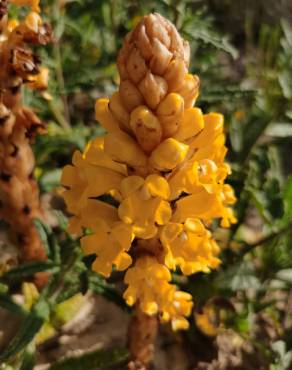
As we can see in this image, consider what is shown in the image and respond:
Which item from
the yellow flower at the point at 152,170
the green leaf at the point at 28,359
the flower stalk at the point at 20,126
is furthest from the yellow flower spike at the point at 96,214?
the green leaf at the point at 28,359

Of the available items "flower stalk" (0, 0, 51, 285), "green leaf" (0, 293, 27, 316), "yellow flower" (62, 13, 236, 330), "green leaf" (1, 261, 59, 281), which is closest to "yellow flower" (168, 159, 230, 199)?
"yellow flower" (62, 13, 236, 330)

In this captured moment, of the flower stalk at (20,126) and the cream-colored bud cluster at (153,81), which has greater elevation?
the cream-colored bud cluster at (153,81)

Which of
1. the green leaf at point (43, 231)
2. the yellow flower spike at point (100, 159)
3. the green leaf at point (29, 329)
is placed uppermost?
the yellow flower spike at point (100, 159)

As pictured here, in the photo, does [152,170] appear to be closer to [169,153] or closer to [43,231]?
[169,153]

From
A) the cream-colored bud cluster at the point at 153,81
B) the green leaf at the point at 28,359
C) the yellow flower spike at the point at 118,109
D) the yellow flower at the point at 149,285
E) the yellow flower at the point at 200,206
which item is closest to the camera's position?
the cream-colored bud cluster at the point at 153,81

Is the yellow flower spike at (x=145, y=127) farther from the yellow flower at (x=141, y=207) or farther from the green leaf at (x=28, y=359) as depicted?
the green leaf at (x=28, y=359)

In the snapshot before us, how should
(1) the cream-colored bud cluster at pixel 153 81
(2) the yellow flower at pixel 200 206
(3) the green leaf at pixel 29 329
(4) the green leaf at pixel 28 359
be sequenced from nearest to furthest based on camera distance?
1. (1) the cream-colored bud cluster at pixel 153 81
2. (2) the yellow flower at pixel 200 206
3. (3) the green leaf at pixel 29 329
4. (4) the green leaf at pixel 28 359

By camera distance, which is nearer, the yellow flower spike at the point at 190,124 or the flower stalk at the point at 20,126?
the yellow flower spike at the point at 190,124

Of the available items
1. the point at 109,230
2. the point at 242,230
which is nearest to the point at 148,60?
the point at 109,230
